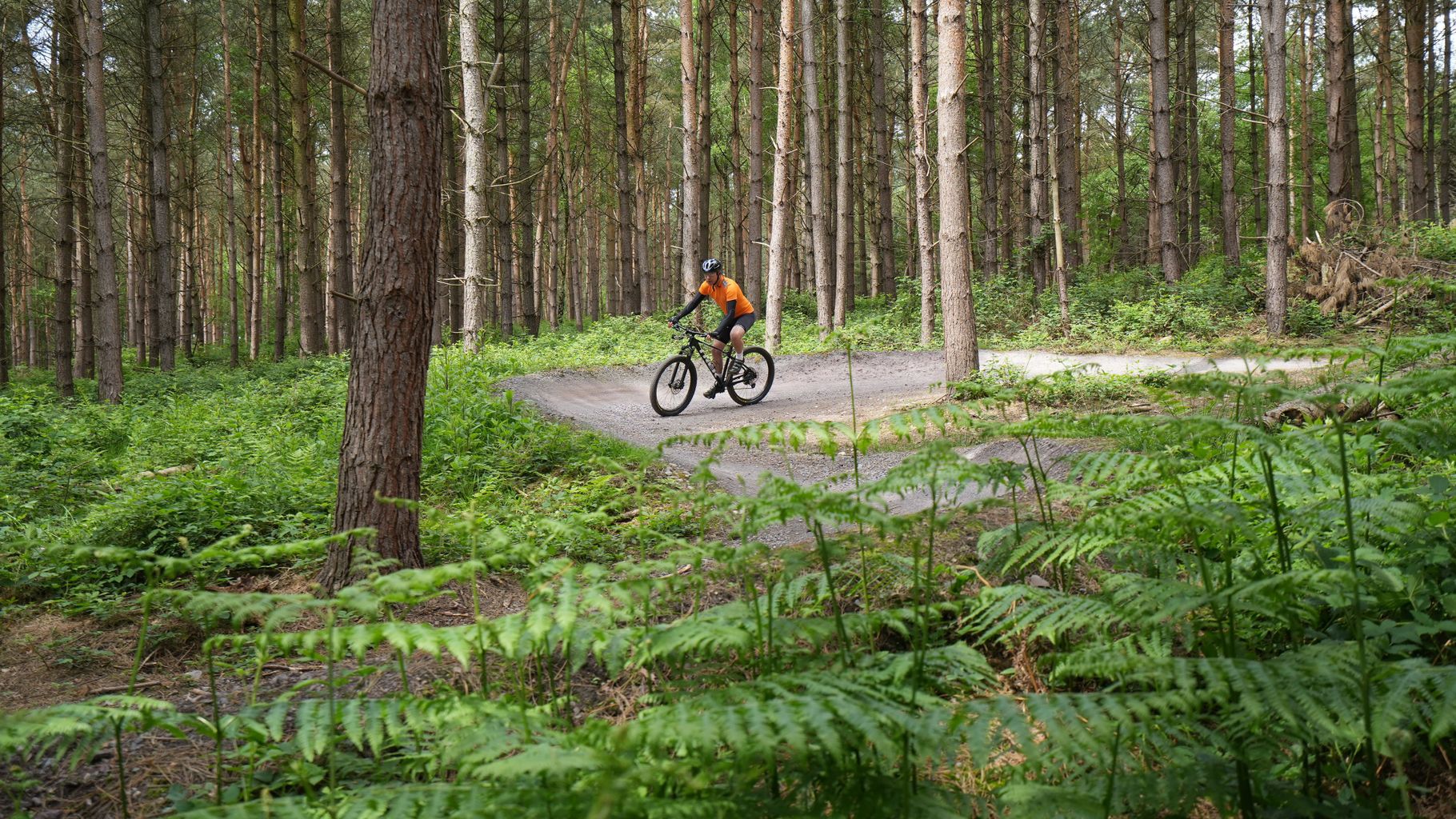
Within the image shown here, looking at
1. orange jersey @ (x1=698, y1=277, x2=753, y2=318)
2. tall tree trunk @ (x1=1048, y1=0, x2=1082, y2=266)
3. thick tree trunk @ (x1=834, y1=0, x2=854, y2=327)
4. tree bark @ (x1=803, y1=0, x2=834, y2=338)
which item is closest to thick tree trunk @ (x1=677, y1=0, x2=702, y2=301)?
tree bark @ (x1=803, y1=0, x2=834, y2=338)

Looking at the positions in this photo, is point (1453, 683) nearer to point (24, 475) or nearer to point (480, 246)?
point (24, 475)

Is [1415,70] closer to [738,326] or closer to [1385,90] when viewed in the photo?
[1385,90]

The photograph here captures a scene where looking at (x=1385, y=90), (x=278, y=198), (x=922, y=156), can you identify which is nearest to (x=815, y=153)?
(x=922, y=156)

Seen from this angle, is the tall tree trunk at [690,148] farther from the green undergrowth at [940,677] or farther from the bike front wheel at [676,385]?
the green undergrowth at [940,677]

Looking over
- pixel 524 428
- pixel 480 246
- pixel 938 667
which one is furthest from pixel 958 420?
pixel 480 246

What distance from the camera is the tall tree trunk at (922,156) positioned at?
54.7 ft

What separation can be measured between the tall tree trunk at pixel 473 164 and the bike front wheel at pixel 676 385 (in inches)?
179

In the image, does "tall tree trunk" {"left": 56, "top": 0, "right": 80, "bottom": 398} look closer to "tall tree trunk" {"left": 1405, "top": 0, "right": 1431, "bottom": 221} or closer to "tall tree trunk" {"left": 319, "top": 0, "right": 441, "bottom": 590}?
"tall tree trunk" {"left": 319, "top": 0, "right": 441, "bottom": 590}

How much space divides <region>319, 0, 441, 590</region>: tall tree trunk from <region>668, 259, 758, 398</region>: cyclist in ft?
25.8

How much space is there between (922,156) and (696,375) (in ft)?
26.6

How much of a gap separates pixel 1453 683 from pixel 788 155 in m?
18.2

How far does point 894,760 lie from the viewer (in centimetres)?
224

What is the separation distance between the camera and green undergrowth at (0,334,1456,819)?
189cm

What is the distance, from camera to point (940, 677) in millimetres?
2562
